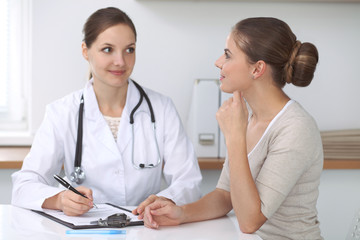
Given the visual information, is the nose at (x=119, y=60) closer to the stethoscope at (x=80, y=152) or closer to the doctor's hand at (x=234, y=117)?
the stethoscope at (x=80, y=152)

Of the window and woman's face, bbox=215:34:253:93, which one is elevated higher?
woman's face, bbox=215:34:253:93

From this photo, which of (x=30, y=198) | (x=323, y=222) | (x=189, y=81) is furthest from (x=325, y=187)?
(x=30, y=198)

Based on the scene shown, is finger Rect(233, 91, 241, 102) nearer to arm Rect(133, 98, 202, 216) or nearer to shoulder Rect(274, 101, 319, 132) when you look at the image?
shoulder Rect(274, 101, 319, 132)

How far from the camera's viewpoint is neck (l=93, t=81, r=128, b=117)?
2.06m

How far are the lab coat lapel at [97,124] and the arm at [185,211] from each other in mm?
459

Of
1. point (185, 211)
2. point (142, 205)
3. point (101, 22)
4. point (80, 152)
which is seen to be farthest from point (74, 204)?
point (101, 22)

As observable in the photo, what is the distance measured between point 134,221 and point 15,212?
0.39m

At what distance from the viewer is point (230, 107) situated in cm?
162

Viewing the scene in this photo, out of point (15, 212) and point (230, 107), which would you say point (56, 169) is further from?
point (230, 107)

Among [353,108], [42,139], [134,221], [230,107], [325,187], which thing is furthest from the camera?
[353,108]

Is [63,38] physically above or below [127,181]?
above

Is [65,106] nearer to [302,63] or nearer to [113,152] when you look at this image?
[113,152]

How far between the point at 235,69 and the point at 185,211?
18.3 inches

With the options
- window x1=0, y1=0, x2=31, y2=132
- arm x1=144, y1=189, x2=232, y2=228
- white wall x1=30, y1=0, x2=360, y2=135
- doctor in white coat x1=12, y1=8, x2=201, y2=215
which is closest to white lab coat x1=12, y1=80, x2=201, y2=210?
doctor in white coat x1=12, y1=8, x2=201, y2=215
